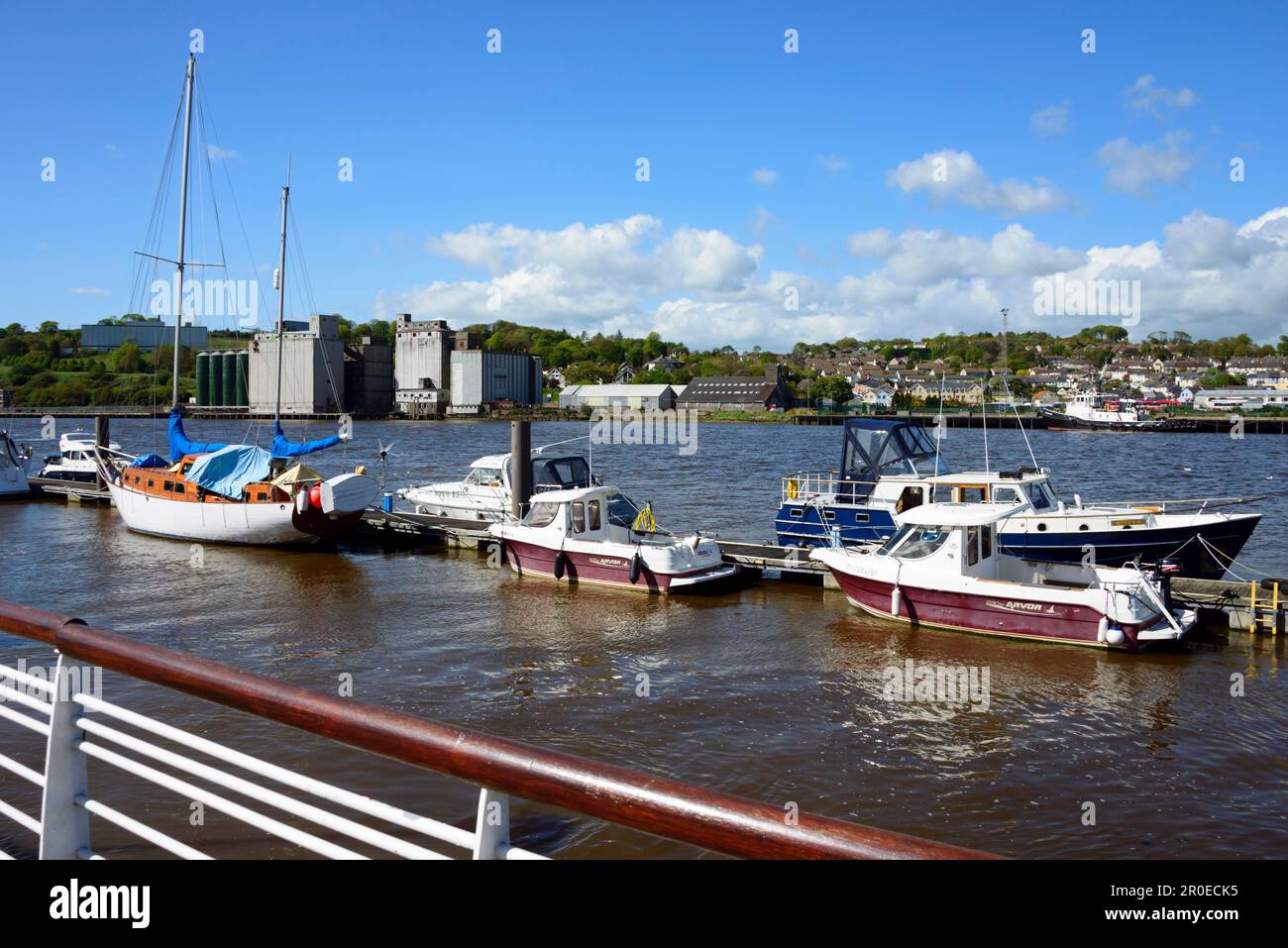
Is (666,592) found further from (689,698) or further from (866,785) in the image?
(866,785)

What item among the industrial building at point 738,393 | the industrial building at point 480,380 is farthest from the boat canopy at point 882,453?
the industrial building at point 480,380

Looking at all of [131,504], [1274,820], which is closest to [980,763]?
[1274,820]

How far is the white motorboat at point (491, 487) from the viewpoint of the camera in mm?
30172

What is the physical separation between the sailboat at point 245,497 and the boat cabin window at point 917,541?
17081mm

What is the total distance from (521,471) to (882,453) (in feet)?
33.6

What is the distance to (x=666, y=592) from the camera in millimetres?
22703

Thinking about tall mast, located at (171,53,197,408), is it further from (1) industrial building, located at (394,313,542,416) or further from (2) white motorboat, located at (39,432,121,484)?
(1) industrial building, located at (394,313,542,416)

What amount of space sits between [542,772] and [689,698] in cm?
1288

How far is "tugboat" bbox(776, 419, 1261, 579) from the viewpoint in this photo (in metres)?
21.1

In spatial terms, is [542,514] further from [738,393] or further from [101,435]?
[738,393]

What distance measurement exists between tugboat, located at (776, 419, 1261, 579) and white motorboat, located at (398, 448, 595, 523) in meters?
7.17

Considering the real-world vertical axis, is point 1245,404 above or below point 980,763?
above

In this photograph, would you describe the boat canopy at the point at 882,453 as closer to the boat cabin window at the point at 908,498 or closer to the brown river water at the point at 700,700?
the boat cabin window at the point at 908,498

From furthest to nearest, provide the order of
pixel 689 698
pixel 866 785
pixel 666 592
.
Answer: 1. pixel 666 592
2. pixel 689 698
3. pixel 866 785
